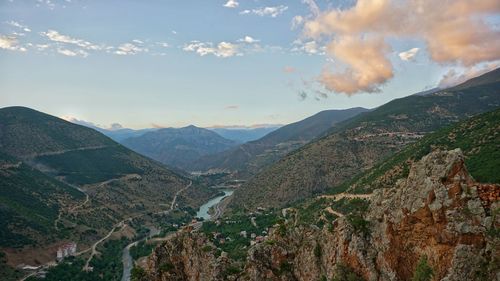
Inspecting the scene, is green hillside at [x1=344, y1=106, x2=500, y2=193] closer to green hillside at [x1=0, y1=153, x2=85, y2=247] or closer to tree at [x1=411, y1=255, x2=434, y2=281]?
tree at [x1=411, y1=255, x2=434, y2=281]

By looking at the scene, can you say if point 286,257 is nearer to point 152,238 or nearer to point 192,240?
point 192,240

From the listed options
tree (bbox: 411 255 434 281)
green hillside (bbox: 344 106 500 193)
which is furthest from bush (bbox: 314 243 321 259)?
green hillside (bbox: 344 106 500 193)

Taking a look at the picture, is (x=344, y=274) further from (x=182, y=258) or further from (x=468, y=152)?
(x=468, y=152)

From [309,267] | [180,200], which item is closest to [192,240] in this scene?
[309,267]

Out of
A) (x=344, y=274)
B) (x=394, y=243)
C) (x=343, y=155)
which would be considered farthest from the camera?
(x=343, y=155)

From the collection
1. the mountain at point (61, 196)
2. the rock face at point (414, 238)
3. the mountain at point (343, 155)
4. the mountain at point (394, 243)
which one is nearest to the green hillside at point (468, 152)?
the mountain at point (394, 243)

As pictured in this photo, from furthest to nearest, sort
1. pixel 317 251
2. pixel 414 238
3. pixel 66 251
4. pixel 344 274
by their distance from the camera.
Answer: pixel 66 251
pixel 317 251
pixel 344 274
pixel 414 238

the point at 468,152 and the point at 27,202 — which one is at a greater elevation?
the point at 468,152

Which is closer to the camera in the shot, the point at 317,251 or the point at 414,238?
the point at 414,238

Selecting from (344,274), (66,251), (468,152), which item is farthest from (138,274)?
(66,251)
